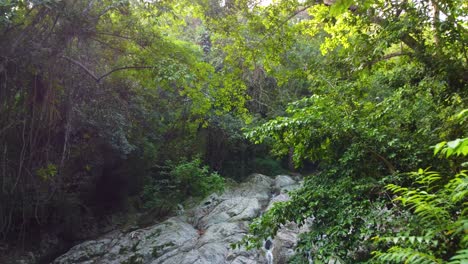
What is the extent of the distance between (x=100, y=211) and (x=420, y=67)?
33.2 feet

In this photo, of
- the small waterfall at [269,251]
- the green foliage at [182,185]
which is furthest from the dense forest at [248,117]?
the small waterfall at [269,251]

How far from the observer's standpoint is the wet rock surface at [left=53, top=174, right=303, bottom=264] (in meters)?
7.85

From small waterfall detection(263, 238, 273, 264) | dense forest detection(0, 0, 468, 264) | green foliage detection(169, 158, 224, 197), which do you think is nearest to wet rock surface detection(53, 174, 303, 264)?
small waterfall detection(263, 238, 273, 264)

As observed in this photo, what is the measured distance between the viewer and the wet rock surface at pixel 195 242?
7.85 m

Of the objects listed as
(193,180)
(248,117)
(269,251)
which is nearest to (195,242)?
(269,251)

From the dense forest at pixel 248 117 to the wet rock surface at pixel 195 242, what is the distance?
1297mm

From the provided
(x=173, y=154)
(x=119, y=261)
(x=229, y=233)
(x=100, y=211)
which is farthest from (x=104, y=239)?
(x=173, y=154)

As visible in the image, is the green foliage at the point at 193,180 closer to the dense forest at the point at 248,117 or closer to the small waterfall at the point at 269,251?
the dense forest at the point at 248,117

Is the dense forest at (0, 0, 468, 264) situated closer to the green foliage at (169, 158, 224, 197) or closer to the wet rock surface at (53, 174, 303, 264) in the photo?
the green foliage at (169, 158, 224, 197)

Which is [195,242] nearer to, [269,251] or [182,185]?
[269,251]

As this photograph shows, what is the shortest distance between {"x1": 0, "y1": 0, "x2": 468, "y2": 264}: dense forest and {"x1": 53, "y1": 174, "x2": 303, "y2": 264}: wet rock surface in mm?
1297

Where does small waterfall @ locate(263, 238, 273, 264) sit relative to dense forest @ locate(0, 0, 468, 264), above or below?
below

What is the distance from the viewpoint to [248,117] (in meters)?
8.59

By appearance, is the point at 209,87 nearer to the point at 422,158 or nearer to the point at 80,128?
the point at 80,128
